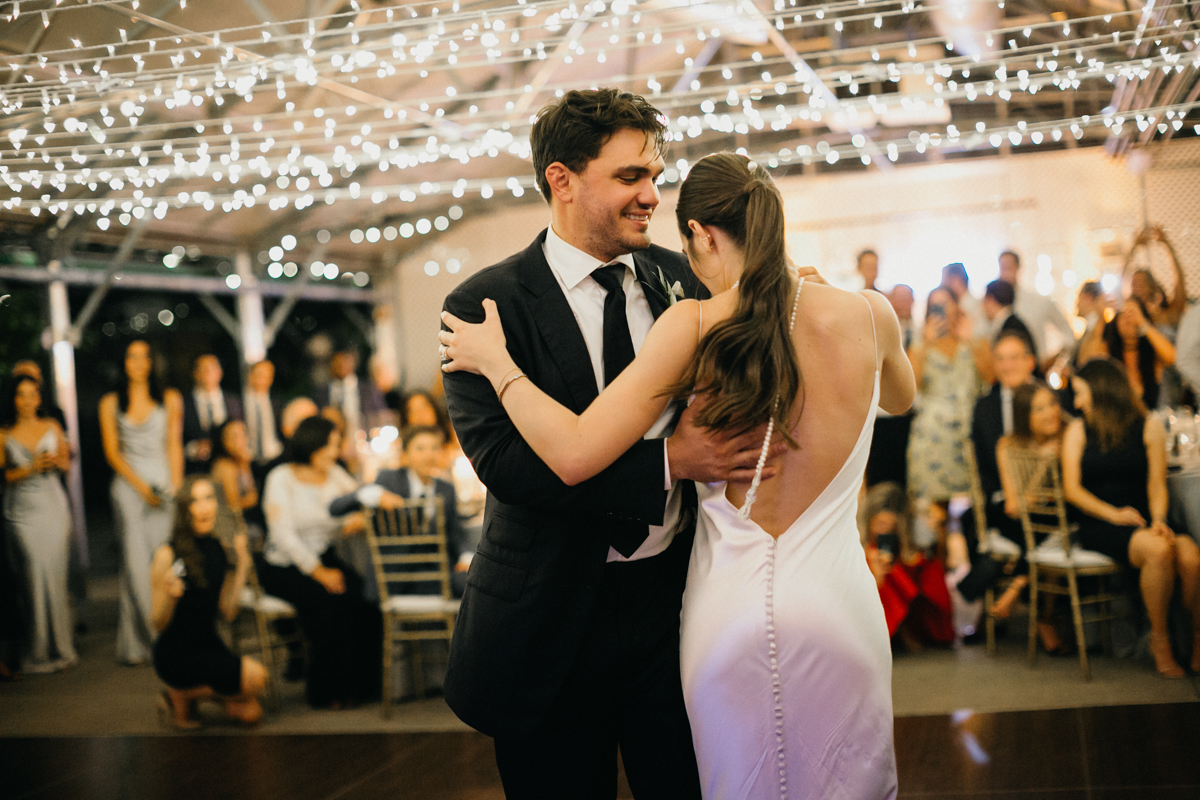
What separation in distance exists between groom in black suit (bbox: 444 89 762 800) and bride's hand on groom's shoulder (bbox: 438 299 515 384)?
3 centimetres

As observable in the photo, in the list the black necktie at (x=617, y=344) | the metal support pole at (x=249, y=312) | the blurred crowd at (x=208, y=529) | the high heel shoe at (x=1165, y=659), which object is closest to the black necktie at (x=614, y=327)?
the black necktie at (x=617, y=344)

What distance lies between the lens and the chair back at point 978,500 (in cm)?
499

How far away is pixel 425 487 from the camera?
4.68m

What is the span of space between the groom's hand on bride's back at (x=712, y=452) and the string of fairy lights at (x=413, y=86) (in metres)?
2.23

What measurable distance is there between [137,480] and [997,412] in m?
4.76

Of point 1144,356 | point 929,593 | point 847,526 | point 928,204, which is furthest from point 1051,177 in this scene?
point 847,526

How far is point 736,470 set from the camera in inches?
60.9

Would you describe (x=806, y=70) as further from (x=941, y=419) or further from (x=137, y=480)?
(x=137, y=480)

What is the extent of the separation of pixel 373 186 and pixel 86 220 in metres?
2.99

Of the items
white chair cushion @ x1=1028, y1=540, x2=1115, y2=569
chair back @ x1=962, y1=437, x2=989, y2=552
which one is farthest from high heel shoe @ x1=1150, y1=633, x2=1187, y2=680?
chair back @ x1=962, y1=437, x2=989, y2=552

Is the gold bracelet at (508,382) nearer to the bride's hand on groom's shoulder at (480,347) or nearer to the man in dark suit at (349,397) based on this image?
the bride's hand on groom's shoulder at (480,347)

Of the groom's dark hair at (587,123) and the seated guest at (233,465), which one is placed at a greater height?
the groom's dark hair at (587,123)

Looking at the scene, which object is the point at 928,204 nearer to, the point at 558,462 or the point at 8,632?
the point at 8,632

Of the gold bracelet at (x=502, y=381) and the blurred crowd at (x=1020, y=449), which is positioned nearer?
the gold bracelet at (x=502, y=381)
